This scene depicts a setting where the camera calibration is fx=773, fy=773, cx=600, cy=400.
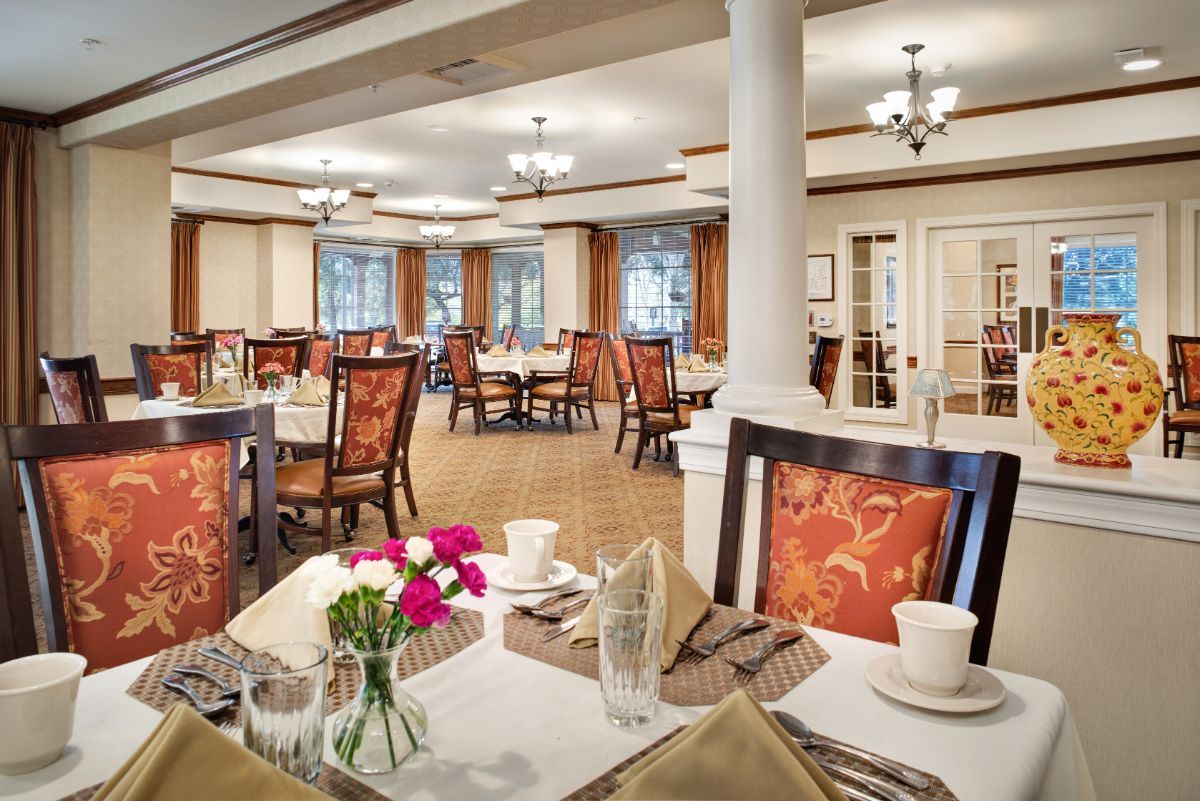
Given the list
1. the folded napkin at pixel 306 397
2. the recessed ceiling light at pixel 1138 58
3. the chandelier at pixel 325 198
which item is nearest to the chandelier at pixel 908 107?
the recessed ceiling light at pixel 1138 58

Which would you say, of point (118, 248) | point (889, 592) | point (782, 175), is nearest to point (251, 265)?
point (118, 248)

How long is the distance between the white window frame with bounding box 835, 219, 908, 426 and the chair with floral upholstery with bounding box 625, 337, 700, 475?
8.03ft

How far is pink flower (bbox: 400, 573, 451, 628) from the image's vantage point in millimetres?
729

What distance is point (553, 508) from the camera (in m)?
4.77

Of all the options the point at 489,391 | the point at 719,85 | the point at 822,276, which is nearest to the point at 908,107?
the point at 719,85

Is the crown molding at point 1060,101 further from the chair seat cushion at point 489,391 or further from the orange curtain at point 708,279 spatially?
the orange curtain at point 708,279

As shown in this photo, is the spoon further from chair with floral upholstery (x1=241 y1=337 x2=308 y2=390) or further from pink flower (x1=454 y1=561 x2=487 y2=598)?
chair with floral upholstery (x1=241 y1=337 x2=308 y2=390)

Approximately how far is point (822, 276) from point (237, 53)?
18.7ft

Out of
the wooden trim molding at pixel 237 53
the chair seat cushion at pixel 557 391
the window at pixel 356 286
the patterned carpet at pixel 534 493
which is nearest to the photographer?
the wooden trim molding at pixel 237 53

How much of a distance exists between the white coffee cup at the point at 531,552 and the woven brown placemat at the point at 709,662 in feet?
0.38

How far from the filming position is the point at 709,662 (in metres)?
1.02

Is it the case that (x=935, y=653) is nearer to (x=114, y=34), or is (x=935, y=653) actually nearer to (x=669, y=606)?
(x=669, y=606)

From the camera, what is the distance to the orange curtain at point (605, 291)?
1130cm

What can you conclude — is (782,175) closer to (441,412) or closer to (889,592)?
(889,592)
